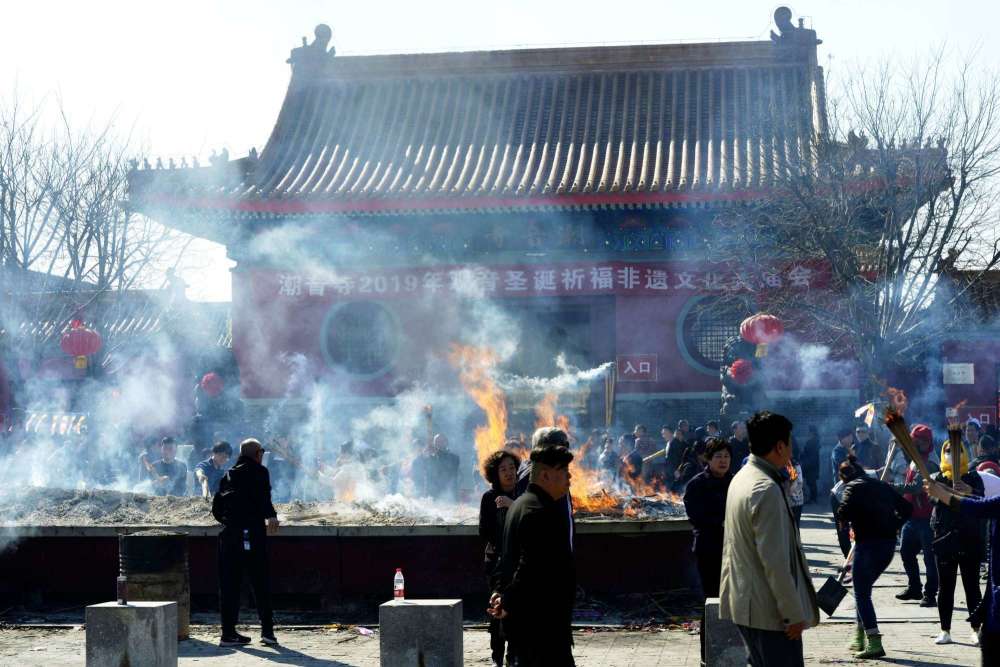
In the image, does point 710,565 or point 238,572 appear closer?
point 710,565

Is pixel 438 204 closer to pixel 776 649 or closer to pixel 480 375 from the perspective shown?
pixel 480 375

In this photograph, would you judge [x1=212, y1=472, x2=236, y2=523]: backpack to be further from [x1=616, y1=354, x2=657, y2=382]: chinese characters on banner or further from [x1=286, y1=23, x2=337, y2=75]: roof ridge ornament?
[x1=286, y1=23, x2=337, y2=75]: roof ridge ornament

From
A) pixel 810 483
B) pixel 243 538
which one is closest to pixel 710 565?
pixel 243 538

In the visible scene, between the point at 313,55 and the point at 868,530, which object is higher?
the point at 313,55

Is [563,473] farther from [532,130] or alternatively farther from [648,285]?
[532,130]

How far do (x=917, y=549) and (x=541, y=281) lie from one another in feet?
37.7

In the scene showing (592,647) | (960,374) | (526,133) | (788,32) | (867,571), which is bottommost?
(592,647)

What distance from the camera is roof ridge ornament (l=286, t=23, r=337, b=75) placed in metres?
25.8

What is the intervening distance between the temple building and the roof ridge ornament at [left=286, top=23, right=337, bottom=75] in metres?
2.09

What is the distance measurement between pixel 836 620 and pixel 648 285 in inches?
464

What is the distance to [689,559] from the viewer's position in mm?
11602

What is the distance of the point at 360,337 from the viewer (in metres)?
23.1

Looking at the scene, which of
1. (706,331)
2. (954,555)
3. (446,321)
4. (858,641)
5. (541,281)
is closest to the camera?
(858,641)

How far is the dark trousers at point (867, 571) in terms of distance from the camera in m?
8.95
